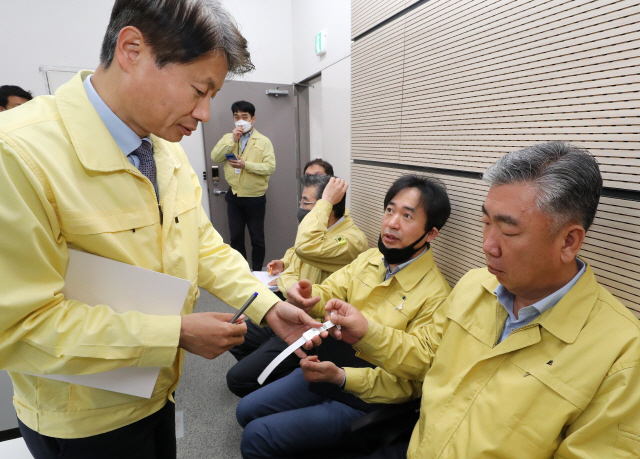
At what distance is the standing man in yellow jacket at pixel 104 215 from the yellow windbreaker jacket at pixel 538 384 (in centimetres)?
66

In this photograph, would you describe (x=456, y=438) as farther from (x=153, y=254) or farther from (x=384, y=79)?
(x=384, y=79)

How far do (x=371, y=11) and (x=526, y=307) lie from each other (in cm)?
175

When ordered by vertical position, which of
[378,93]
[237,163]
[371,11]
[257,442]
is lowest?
[257,442]

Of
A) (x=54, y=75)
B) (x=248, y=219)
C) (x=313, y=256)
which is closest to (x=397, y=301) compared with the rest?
(x=313, y=256)

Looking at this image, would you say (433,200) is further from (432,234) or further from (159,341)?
(159,341)

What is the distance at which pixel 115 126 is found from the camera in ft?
2.57

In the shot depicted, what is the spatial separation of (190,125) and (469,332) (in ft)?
3.29

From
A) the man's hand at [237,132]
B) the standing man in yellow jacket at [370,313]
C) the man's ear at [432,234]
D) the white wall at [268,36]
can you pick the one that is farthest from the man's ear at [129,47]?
the white wall at [268,36]

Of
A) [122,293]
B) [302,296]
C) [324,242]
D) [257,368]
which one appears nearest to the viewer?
[122,293]

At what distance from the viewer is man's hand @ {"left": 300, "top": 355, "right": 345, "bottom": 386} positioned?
1242 mm

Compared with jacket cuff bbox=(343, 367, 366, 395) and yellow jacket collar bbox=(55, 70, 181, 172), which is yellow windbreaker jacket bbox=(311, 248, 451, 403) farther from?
yellow jacket collar bbox=(55, 70, 181, 172)

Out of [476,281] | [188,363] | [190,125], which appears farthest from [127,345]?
[188,363]

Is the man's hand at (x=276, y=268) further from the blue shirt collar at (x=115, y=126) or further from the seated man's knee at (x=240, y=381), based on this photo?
the blue shirt collar at (x=115, y=126)

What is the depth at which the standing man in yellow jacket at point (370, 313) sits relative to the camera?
1.29 metres
